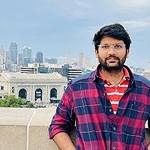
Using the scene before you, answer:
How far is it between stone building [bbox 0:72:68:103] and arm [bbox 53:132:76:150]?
1877 inches

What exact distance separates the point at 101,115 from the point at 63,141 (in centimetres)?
25

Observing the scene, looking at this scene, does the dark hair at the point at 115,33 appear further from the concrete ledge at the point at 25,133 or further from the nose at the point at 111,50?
the concrete ledge at the point at 25,133

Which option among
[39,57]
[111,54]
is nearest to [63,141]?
[111,54]

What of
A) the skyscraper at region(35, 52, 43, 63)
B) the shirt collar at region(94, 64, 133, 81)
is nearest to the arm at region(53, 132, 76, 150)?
the shirt collar at region(94, 64, 133, 81)

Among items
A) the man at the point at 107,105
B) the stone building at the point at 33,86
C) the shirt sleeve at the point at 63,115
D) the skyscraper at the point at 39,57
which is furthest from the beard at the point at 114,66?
the skyscraper at the point at 39,57

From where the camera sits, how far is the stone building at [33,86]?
4928 centimetres

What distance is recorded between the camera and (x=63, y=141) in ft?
5.45

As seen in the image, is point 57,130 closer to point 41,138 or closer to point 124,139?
point 41,138

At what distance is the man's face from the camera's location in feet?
5.36

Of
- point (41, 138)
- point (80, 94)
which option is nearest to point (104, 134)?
point (80, 94)

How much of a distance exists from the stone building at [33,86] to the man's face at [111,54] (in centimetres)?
4774

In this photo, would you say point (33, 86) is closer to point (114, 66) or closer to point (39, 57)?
point (114, 66)

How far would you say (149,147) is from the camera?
1.68 m

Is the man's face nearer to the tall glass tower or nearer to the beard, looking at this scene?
the beard
